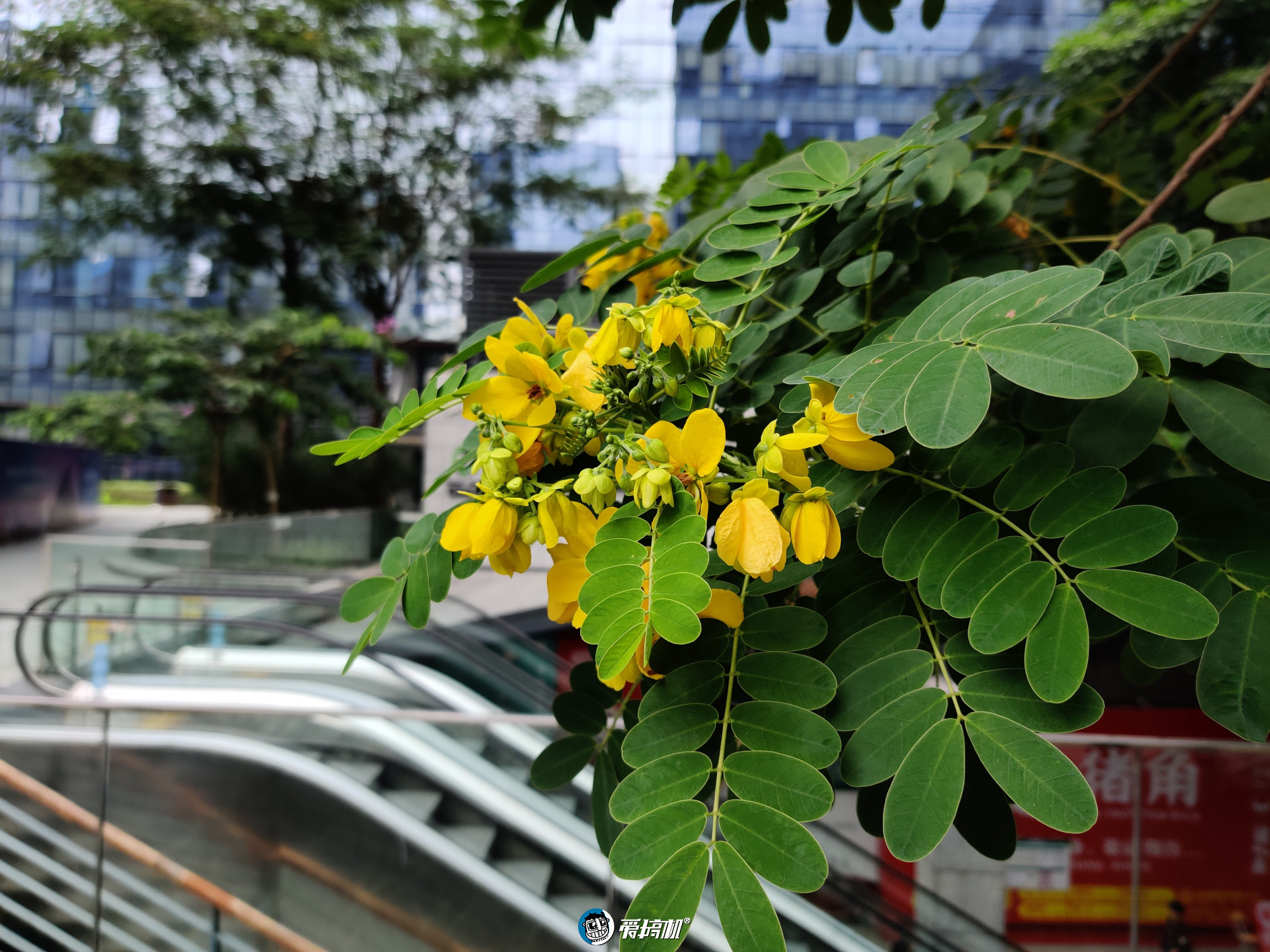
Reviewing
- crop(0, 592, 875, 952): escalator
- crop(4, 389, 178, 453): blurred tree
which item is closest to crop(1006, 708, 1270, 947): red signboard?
crop(0, 592, 875, 952): escalator

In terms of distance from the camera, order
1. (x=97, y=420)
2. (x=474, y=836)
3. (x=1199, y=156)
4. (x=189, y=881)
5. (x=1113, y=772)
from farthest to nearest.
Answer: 1. (x=97, y=420)
2. (x=474, y=836)
3. (x=189, y=881)
4. (x=1113, y=772)
5. (x=1199, y=156)

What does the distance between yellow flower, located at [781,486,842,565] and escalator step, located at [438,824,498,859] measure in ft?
3.82

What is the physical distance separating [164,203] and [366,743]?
26.5 ft

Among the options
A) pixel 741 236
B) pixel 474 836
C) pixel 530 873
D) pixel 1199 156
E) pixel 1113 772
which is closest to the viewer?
pixel 741 236

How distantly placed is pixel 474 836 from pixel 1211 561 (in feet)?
4.58

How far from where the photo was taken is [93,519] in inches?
285

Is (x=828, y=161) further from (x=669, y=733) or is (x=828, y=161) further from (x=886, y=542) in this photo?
(x=669, y=733)

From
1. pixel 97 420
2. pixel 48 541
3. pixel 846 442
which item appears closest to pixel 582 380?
pixel 846 442

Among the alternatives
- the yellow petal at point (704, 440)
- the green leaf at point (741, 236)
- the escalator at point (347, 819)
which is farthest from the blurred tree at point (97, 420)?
the yellow petal at point (704, 440)

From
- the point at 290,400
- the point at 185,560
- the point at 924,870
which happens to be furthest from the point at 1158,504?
the point at 290,400

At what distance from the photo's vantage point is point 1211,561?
36cm

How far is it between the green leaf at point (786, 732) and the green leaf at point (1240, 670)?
168 millimetres

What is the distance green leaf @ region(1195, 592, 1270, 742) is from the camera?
0.32 meters

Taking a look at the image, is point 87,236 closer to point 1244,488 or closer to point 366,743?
point 366,743
